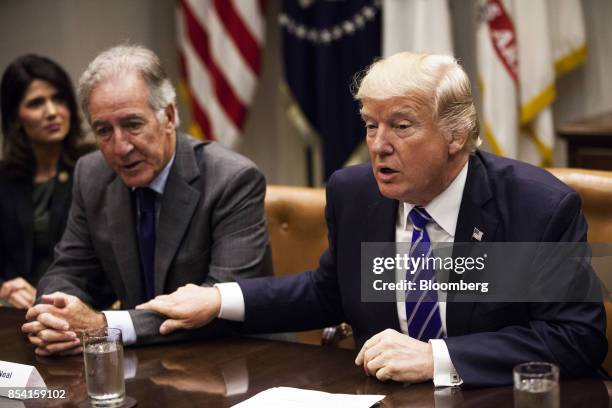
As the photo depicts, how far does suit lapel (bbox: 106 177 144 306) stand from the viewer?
305 cm

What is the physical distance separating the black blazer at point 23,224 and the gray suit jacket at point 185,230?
3.20 feet

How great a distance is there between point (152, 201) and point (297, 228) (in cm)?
57

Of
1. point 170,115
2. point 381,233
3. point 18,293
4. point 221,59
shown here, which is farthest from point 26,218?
point 381,233

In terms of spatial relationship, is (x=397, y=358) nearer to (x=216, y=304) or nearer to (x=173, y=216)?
(x=216, y=304)

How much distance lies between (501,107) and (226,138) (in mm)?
1875

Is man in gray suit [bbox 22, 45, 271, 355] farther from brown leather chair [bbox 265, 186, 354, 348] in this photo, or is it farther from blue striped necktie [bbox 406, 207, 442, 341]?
blue striped necktie [bbox 406, 207, 442, 341]

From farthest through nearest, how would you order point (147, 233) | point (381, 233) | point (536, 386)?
point (147, 233), point (381, 233), point (536, 386)

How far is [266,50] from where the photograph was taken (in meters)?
6.17

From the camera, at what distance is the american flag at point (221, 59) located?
5.75 metres

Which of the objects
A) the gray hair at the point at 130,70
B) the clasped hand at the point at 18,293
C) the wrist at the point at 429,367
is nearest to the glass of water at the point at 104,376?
the wrist at the point at 429,367

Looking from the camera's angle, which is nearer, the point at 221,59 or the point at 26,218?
the point at 26,218

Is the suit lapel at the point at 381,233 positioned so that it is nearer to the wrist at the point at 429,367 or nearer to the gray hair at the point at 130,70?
the wrist at the point at 429,367

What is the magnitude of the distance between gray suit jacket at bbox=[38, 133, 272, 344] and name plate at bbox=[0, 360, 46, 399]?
2.61 ft

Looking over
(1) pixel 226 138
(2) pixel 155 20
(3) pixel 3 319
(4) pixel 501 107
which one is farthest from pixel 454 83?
(2) pixel 155 20
